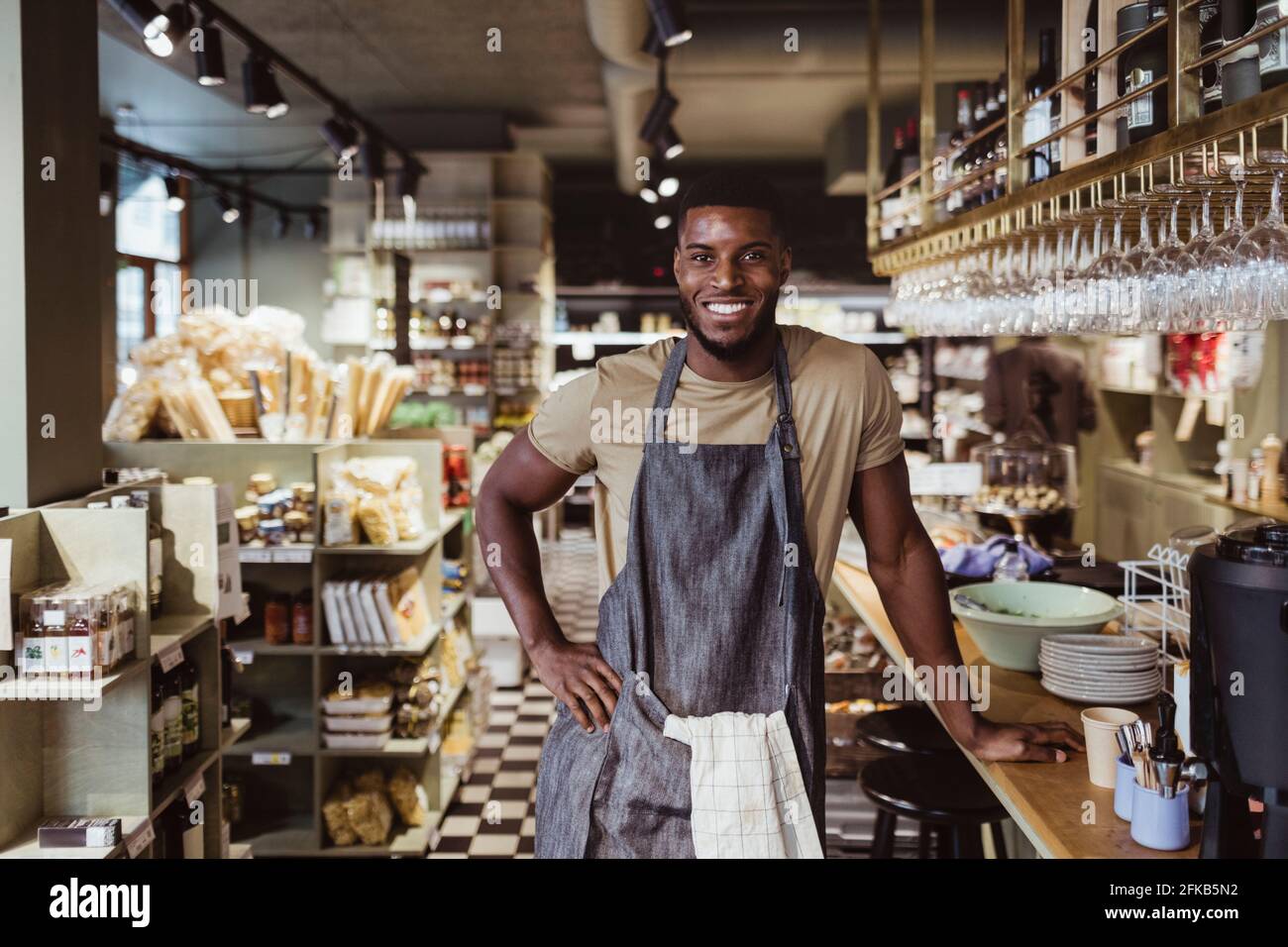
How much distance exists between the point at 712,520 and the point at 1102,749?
76 centimetres

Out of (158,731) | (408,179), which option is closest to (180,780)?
(158,731)

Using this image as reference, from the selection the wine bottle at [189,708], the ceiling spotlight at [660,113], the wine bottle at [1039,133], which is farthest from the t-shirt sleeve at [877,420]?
the ceiling spotlight at [660,113]

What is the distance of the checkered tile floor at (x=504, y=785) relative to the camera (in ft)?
14.0

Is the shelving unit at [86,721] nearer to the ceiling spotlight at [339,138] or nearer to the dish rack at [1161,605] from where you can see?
the dish rack at [1161,605]

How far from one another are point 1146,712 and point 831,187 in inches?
303

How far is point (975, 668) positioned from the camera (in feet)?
8.43

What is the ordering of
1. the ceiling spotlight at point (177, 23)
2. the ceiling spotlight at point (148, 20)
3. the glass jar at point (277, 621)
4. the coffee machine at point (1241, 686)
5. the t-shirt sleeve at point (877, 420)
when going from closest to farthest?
1. the coffee machine at point (1241, 686)
2. the t-shirt sleeve at point (877, 420)
3. the ceiling spotlight at point (148, 20)
4. the ceiling spotlight at point (177, 23)
5. the glass jar at point (277, 621)

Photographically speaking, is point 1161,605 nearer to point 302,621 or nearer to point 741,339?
point 741,339

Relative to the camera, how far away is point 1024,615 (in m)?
2.76

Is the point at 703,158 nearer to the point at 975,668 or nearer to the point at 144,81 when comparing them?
the point at 144,81

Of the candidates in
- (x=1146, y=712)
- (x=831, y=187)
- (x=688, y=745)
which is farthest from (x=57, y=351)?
(x=831, y=187)

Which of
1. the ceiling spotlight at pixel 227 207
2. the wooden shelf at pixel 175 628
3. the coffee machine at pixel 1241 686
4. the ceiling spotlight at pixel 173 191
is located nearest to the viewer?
the coffee machine at pixel 1241 686

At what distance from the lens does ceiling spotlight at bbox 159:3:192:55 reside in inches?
157

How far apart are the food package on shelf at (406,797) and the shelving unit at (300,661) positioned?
0.17ft
